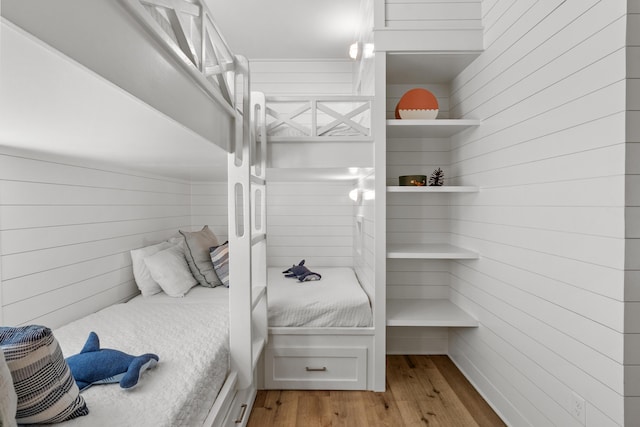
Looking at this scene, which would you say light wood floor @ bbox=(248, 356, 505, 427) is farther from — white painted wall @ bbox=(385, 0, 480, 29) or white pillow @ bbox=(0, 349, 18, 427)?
white painted wall @ bbox=(385, 0, 480, 29)

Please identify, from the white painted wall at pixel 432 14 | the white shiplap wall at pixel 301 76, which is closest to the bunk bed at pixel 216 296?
the white painted wall at pixel 432 14

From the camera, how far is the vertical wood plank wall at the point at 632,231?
1.26m

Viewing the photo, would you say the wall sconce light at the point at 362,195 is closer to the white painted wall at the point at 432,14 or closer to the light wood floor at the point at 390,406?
the white painted wall at the point at 432,14

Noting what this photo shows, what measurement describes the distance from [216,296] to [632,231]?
7.50 feet

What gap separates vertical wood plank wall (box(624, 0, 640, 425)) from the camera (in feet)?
4.12

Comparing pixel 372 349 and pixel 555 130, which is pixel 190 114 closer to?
pixel 555 130

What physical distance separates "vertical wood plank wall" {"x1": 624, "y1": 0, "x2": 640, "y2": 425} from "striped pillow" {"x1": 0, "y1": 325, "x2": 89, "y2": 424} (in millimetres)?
1776

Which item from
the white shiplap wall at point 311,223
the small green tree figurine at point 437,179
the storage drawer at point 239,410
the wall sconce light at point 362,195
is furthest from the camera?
the white shiplap wall at point 311,223

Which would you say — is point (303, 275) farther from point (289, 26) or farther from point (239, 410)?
point (289, 26)

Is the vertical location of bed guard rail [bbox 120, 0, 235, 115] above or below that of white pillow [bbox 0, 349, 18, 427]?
above

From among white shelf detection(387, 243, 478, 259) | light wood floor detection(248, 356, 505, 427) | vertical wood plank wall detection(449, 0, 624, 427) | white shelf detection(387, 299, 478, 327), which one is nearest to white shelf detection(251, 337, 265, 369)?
light wood floor detection(248, 356, 505, 427)

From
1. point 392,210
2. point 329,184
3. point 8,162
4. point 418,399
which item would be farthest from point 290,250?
point 8,162

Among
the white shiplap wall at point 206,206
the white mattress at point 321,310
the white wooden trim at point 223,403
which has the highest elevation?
the white shiplap wall at point 206,206

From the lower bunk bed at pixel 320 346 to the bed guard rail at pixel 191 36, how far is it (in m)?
1.40
